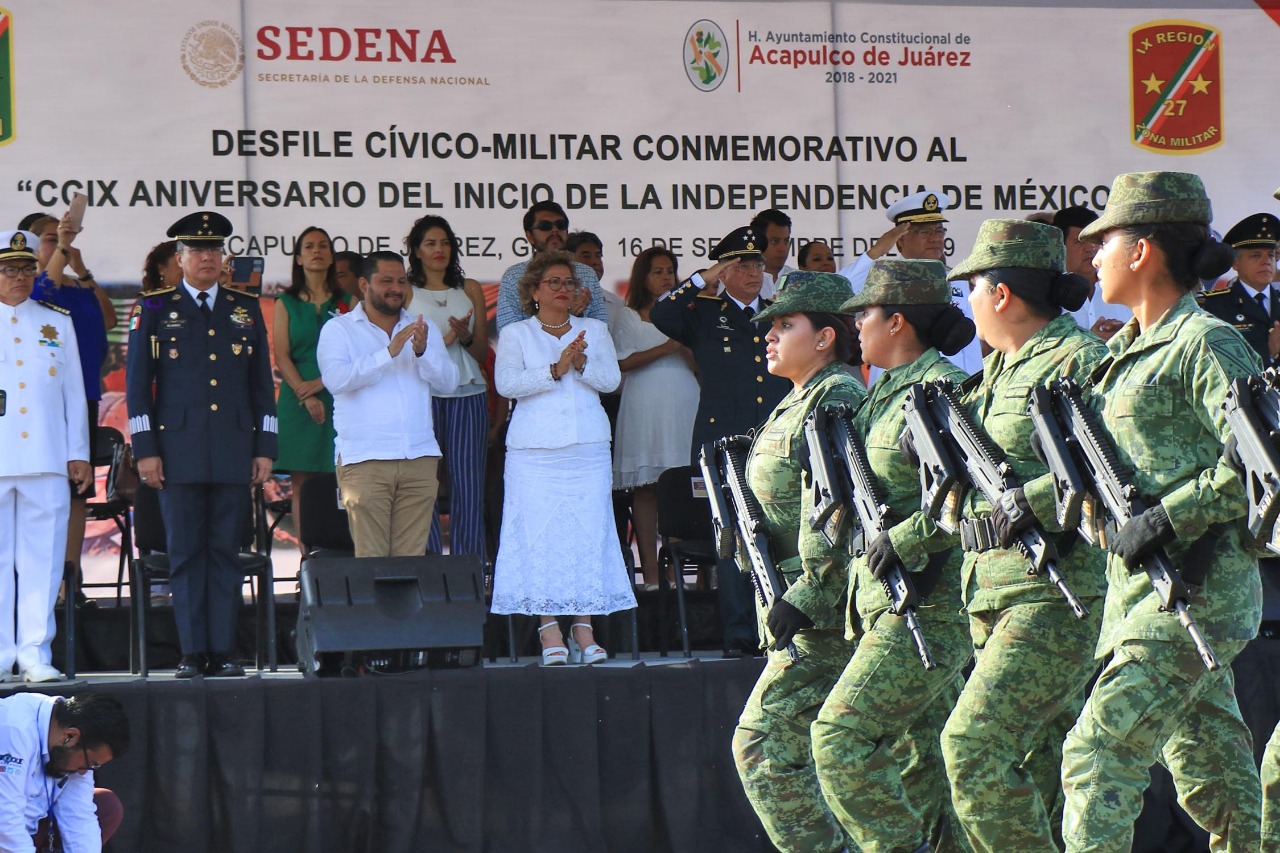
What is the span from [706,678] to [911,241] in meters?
2.63

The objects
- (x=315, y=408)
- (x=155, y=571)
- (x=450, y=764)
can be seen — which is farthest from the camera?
(x=315, y=408)

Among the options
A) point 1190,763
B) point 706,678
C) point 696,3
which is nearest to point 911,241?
point 696,3

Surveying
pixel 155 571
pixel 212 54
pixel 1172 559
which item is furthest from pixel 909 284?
pixel 212 54

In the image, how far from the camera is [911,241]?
8.70 metres

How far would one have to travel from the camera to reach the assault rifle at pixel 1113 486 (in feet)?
12.6

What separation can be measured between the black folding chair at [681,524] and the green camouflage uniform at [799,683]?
8.95 feet

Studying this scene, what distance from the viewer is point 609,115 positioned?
31.2ft

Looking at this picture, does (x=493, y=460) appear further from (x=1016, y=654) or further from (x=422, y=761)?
(x=1016, y=654)

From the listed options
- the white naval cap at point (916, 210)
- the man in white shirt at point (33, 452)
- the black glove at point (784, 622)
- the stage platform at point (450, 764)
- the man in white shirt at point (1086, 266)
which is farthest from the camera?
the white naval cap at point (916, 210)

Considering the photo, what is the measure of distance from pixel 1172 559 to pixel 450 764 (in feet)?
12.5

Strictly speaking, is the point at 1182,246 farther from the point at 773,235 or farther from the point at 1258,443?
the point at 773,235

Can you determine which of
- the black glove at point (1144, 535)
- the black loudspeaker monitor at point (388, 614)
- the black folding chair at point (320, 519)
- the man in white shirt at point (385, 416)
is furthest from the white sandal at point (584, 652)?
the black glove at point (1144, 535)

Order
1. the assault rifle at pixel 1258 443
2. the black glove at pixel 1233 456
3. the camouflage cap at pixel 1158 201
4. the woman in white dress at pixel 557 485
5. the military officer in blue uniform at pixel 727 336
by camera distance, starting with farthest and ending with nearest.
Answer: the military officer in blue uniform at pixel 727 336 → the woman in white dress at pixel 557 485 → the camouflage cap at pixel 1158 201 → the black glove at pixel 1233 456 → the assault rifle at pixel 1258 443

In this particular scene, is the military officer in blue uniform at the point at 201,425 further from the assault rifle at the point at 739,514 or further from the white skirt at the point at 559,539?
the assault rifle at the point at 739,514
